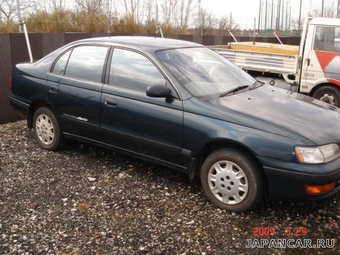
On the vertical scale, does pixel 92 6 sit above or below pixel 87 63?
above

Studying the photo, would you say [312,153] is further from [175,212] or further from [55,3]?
[55,3]

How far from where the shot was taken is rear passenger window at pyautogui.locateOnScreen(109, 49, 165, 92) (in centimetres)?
402

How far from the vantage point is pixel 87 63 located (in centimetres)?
458

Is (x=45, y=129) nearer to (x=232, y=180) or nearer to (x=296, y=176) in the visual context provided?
(x=232, y=180)

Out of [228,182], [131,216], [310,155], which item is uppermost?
[310,155]

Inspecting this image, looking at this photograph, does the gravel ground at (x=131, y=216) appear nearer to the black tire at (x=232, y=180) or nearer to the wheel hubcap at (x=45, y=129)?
the black tire at (x=232, y=180)

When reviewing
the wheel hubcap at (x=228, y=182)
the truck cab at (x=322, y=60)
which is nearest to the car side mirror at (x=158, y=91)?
the wheel hubcap at (x=228, y=182)

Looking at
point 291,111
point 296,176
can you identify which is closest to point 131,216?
point 296,176

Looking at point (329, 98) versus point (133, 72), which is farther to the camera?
point (329, 98)

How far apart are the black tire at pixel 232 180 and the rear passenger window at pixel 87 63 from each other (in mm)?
1766

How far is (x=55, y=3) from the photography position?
492 inches

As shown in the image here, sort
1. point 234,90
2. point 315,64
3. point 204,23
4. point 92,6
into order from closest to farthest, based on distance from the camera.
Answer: point 234,90 → point 315,64 → point 92,6 → point 204,23

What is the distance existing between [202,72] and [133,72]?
0.79m

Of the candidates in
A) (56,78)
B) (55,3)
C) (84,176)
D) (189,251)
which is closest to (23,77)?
(56,78)
